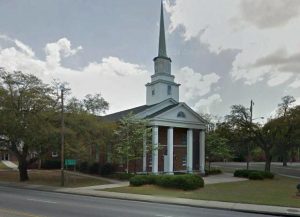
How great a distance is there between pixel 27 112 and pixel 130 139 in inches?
454

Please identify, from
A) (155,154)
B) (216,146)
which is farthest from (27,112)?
(216,146)

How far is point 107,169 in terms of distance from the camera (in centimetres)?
4175

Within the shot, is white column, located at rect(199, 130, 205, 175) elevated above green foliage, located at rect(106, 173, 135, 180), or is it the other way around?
white column, located at rect(199, 130, 205, 175)

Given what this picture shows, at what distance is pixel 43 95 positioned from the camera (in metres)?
31.8

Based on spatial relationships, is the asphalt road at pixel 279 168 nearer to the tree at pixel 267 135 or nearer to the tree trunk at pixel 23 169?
the tree at pixel 267 135

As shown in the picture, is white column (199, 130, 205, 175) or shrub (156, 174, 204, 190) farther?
white column (199, 130, 205, 175)

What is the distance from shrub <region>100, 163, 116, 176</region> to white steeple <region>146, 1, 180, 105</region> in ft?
43.4

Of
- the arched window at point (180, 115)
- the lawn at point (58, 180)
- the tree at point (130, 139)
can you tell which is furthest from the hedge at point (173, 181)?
the arched window at point (180, 115)

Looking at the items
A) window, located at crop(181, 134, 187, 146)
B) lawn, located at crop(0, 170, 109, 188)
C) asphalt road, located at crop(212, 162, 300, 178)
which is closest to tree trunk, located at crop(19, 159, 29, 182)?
lawn, located at crop(0, 170, 109, 188)

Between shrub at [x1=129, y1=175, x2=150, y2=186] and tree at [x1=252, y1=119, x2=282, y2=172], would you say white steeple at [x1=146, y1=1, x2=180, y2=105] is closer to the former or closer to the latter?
tree at [x1=252, y1=119, x2=282, y2=172]

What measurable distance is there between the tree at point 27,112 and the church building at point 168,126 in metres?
13.1

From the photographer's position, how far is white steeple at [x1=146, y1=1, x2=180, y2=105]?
51.1m

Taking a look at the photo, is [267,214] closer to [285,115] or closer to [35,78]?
[35,78]

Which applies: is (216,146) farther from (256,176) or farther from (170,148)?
(256,176)
